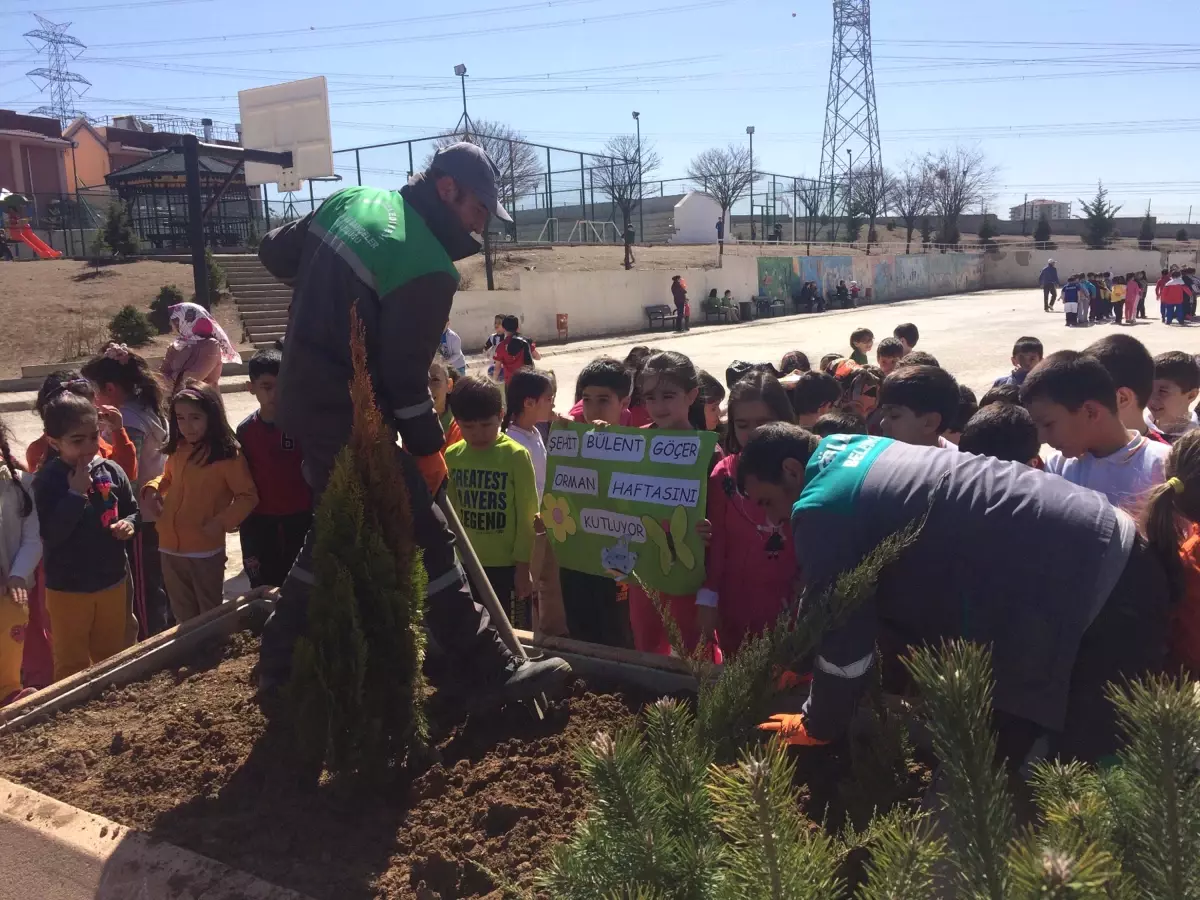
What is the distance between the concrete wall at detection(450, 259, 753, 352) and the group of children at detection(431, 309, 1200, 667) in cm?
2070

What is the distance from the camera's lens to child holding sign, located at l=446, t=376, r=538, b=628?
418cm

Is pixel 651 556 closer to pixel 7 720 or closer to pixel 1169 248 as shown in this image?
pixel 7 720

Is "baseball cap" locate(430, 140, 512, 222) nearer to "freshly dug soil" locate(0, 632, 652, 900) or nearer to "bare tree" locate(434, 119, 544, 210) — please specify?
"freshly dug soil" locate(0, 632, 652, 900)

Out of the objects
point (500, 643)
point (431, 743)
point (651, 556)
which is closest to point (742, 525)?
point (651, 556)

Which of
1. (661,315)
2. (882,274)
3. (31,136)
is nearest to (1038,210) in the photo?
(882,274)

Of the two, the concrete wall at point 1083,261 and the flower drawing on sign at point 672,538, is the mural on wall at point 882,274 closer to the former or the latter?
the concrete wall at point 1083,261

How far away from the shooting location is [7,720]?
3.04m

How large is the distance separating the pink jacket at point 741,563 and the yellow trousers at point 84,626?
272cm

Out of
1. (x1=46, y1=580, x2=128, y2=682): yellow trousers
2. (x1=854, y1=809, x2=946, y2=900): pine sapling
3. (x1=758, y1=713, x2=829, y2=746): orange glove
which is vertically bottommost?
(x1=46, y1=580, x2=128, y2=682): yellow trousers

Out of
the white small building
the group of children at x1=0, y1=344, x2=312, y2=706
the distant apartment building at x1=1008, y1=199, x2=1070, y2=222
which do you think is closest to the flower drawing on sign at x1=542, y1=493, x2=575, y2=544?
the group of children at x1=0, y1=344, x2=312, y2=706

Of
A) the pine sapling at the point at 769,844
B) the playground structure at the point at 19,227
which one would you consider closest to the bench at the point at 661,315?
the playground structure at the point at 19,227

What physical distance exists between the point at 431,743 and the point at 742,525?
1.36m

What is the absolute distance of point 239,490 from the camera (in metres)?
4.52

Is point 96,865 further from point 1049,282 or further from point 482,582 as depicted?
point 1049,282
